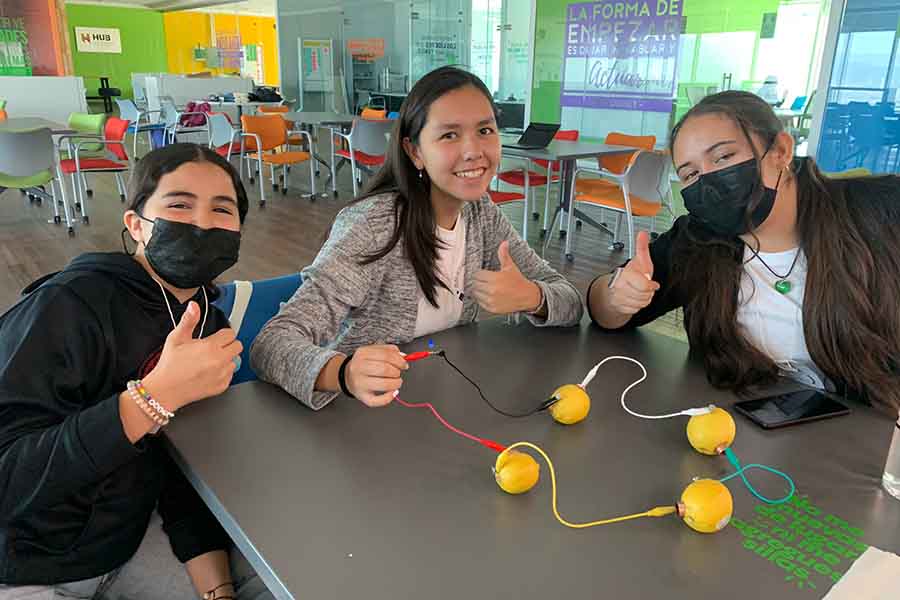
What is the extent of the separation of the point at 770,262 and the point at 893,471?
66 cm

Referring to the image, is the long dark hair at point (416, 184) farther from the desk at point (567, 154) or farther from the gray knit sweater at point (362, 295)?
the desk at point (567, 154)

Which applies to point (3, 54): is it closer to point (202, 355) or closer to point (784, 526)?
point (202, 355)

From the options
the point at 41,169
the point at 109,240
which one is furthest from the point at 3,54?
the point at 109,240

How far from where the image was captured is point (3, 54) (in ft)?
32.3

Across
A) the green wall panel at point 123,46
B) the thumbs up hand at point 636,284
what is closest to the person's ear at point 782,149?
the thumbs up hand at point 636,284

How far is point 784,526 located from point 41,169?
6314 mm

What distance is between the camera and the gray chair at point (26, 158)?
17.5ft

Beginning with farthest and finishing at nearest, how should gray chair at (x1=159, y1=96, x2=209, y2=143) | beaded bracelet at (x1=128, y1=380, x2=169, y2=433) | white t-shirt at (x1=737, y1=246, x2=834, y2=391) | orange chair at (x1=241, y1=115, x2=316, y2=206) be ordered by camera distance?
1. gray chair at (x1=159, y1=96, x2=209, y2=143)
2. orange chair at (x1=241, y1=115, x2=316, y2=206)
3. white t-shirt at (x1=737, y1=246, x2=834, y2=391)
4. beaded bracelet at (x1=128, y1=380, x2=169, y2=433)

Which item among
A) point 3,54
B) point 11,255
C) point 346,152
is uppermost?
point 3,54

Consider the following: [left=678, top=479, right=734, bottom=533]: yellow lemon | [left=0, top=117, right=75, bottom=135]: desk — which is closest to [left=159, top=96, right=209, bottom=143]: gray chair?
[left=0, top=117, right=75, bottom=135]: desk

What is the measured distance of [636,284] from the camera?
1.38m

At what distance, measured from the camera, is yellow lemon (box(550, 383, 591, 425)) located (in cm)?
105

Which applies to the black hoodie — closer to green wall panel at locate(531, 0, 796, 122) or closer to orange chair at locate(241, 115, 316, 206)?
orange chair at locate(241, 115, 316, 206)

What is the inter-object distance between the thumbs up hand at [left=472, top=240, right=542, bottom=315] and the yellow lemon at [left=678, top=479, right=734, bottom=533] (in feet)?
2.25
